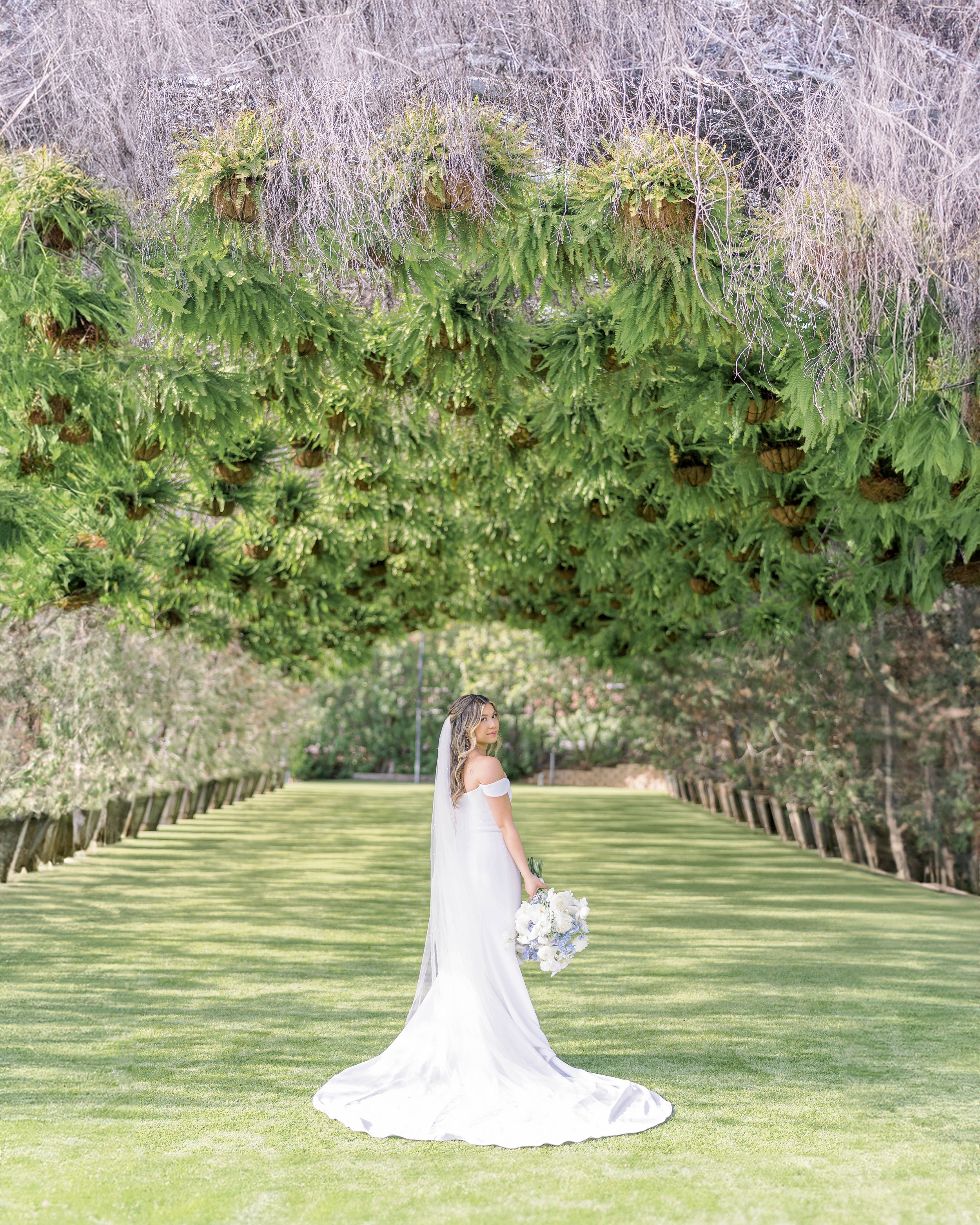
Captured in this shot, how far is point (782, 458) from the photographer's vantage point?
791 cm

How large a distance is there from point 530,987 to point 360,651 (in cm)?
1411

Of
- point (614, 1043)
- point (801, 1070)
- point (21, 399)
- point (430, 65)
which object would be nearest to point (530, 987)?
point (614, 1043)

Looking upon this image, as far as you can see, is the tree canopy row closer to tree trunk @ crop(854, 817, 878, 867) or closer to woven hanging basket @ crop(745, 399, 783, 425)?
woven hanging basket @ crop(745, 399, 783, 425)

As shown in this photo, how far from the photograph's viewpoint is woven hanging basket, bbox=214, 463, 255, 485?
32.6ft

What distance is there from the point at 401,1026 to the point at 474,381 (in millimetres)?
3575

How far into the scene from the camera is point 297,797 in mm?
30250

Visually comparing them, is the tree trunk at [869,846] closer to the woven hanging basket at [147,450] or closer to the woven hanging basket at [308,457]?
the woven hanging basket at [308,457]

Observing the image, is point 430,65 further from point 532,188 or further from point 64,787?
point 64,787

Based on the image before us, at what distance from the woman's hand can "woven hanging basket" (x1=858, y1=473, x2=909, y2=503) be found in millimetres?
3357

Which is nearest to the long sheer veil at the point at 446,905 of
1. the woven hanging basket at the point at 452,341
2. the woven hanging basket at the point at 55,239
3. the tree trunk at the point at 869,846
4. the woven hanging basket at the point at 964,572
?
the woven hanging basket at the point at 452,341

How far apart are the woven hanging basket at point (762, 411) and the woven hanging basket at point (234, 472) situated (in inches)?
170

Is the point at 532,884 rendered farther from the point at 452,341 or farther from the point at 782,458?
the point at 782,458

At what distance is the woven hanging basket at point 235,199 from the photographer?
5.32m

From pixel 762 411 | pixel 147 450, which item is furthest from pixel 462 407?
pixel 762 411
